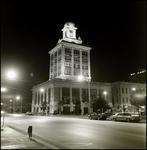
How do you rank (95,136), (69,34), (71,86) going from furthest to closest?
(69,34) → (71,86) → (95,136)

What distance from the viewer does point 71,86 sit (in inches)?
3095

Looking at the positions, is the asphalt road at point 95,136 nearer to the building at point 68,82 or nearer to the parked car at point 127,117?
the parked car at point 127,117

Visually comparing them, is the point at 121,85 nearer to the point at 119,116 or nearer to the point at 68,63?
the point at 68,63

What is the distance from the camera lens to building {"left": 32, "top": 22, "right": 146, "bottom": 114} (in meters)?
74.9

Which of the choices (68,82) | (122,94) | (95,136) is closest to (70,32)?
(68,82)

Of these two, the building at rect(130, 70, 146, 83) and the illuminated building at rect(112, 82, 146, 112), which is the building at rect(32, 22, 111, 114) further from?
the building at rect(130, 70, 146, 83)

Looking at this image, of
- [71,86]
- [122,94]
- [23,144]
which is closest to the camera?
[23,144]

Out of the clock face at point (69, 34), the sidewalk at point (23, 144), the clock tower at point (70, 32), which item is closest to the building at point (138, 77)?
the clock tower at point (70, 32)

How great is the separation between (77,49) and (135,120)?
74.5 m

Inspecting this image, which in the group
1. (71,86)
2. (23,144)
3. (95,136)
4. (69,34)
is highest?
(69,34)

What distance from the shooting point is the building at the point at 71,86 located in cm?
7494

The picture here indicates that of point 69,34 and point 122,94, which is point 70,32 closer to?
point 69,34

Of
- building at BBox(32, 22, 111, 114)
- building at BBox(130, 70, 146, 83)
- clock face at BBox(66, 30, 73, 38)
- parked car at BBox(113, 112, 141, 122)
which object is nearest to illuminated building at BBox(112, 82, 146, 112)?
building at BBox(32, 22, 111, 114)

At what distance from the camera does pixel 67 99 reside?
75.1 metres
